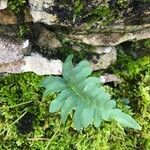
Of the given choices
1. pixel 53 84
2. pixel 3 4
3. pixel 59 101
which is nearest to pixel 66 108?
pixel 59 101

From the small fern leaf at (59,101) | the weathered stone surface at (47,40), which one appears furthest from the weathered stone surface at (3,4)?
the small fern leaf at (59,101)

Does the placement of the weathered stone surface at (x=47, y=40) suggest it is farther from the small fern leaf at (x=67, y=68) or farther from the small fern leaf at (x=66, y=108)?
the small fern leaf at (x=66, y=108)

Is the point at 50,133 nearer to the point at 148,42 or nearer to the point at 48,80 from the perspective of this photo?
the point at 48,80

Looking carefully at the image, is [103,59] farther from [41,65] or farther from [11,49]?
[11,49]

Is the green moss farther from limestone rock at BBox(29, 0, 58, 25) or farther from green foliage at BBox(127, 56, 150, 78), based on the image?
limestone rock at BBox(29, 0, 58, 25)

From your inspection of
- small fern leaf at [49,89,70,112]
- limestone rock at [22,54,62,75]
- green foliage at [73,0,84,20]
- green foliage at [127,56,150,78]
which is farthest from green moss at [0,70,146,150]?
green foliage at [73,0,84,20]
